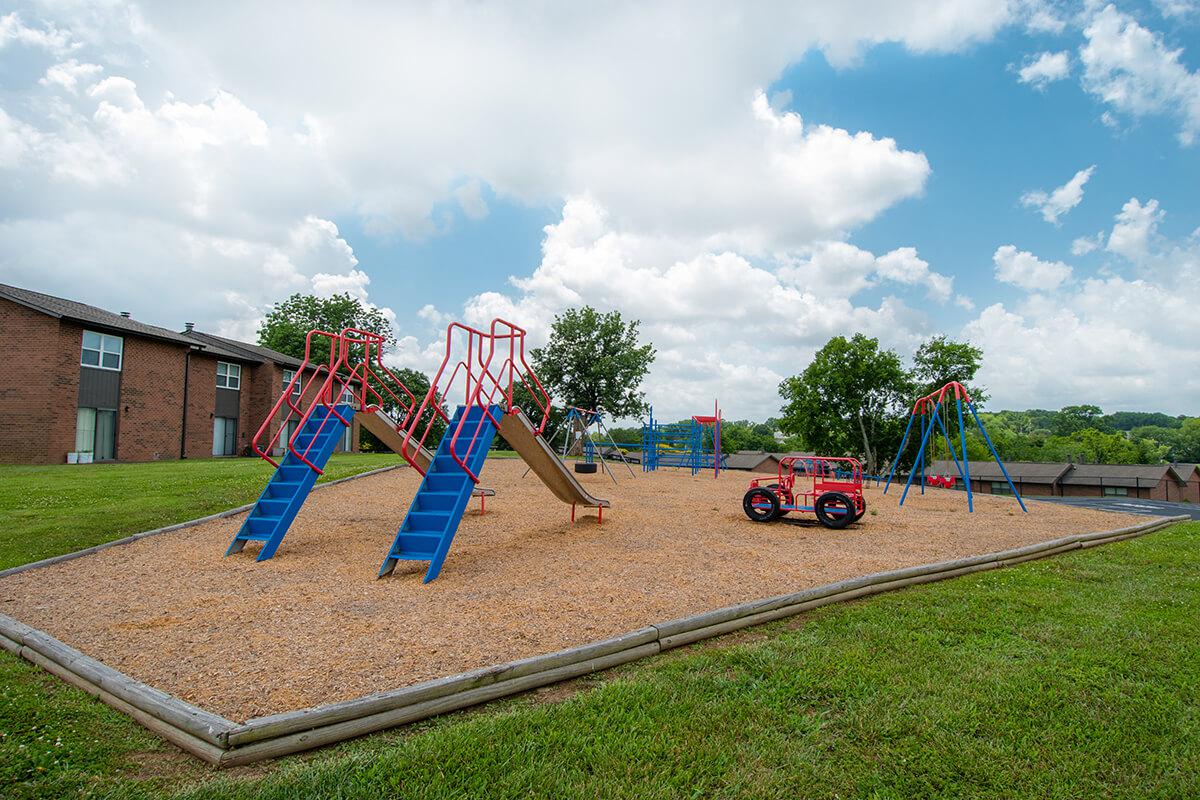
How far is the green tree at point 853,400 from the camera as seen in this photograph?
46.2m

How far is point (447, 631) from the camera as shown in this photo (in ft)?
17.2

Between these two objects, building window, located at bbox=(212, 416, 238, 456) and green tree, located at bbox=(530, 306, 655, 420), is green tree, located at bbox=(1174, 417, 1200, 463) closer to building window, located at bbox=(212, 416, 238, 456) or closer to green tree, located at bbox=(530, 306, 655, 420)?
green tree, located at bbox=(530, 306, 655, 420)

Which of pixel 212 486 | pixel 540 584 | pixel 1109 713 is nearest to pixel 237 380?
pixel 212 486

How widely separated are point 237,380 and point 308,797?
32.5 meters

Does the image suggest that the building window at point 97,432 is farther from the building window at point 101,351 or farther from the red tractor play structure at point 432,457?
the red tractor play structure at point 432,457

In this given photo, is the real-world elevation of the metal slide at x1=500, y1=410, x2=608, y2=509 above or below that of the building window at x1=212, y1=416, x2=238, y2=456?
below

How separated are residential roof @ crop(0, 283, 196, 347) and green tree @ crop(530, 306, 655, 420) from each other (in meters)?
21.5

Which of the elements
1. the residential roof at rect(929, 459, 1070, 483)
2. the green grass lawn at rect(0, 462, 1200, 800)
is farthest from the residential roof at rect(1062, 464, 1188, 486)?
the green grass lawn at rect(0, 462, 1200, 800)

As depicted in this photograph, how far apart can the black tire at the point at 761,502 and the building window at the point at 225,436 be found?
88.3ft

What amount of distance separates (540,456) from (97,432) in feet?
74.0

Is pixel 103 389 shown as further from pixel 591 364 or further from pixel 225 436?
pixel 591 364

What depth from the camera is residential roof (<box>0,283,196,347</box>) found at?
21.5 metres

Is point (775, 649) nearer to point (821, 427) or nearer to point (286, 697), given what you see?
point (286, 697)


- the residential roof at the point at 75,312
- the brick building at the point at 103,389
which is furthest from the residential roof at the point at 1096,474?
the residential roof at the point at 75,312
